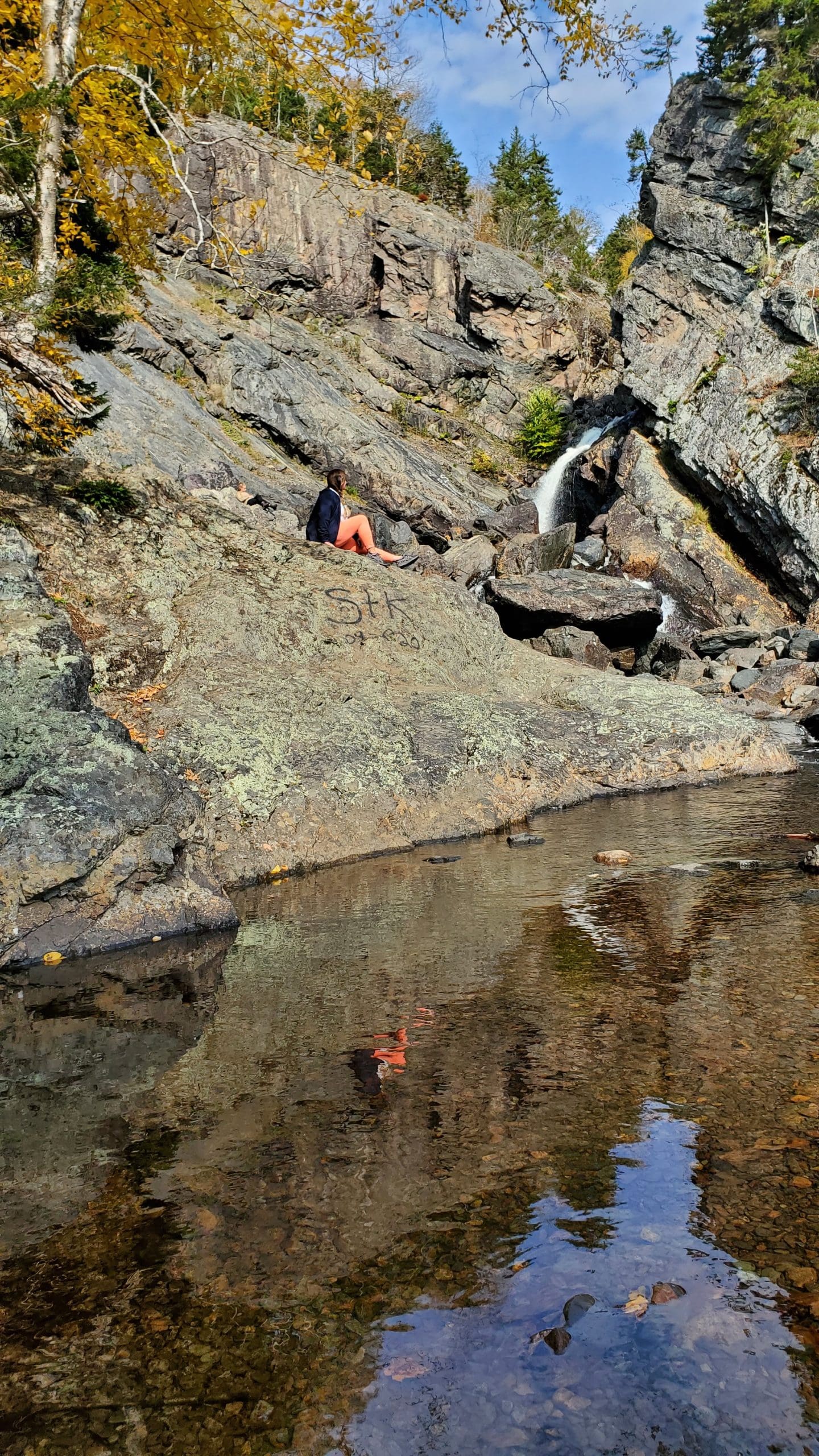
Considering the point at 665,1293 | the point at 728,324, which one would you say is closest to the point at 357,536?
the point at 665,1293

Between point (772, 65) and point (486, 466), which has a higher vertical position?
point (772, 65)

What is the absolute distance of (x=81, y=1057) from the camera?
4004mm

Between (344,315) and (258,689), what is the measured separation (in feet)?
119

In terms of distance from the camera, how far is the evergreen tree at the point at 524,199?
54.6 meters

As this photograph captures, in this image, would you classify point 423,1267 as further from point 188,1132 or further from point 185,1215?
point 188,1132

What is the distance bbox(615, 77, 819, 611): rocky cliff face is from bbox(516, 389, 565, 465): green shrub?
8076 mm

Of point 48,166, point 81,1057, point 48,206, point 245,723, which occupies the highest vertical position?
A: point 48,166

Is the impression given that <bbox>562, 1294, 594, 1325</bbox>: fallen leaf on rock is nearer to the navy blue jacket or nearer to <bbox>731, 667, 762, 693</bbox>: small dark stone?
the navy blue jacket

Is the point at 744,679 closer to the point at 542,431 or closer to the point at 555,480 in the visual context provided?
the point at 555,480

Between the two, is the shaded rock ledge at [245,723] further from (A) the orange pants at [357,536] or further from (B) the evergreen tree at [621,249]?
(B) the evergreen tree at [621,249]

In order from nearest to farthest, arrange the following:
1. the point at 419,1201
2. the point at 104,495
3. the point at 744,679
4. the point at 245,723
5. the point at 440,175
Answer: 1. the point at 419,1201
2. the point at 245,723
3. the point at 104,495
4. the point at 744,679
5. the point at 440,175

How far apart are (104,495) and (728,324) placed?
26.8m

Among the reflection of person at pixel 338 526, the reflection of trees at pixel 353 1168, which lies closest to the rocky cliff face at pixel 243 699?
the reflection of person at pixel 338 526

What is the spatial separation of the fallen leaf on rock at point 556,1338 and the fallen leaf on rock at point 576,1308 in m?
0.04
